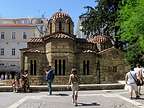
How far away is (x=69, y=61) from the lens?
37625 millimetres

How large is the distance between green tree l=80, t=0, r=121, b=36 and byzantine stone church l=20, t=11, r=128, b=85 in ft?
48.0

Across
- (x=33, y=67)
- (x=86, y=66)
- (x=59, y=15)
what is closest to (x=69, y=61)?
(x=86, y=66)

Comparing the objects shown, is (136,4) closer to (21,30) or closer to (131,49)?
(131,49)

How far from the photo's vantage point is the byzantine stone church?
1474 inches

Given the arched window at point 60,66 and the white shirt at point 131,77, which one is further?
the arched window at point 60,66

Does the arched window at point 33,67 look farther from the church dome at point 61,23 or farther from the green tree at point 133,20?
the green tree at point 133,20

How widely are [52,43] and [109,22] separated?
18497mm

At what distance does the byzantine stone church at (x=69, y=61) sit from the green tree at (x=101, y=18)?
48.0ft

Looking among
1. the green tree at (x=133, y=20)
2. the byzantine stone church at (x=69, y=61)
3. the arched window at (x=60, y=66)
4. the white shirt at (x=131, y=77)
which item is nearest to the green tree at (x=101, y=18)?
the byzantine stone church at (x=69, y=61)

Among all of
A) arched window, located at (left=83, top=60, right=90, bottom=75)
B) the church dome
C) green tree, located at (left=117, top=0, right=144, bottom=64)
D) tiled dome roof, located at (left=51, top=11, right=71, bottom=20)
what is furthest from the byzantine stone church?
green tree, located at (left=117, top=0, right=144, bottom=64)

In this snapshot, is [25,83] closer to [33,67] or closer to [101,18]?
[33,67]

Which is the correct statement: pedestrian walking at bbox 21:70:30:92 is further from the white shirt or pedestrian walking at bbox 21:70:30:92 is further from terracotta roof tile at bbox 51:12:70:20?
terracotta roof tile at bbox 51:12:70:20

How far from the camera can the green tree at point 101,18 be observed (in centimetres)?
5494

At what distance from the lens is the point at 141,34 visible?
29766mm
